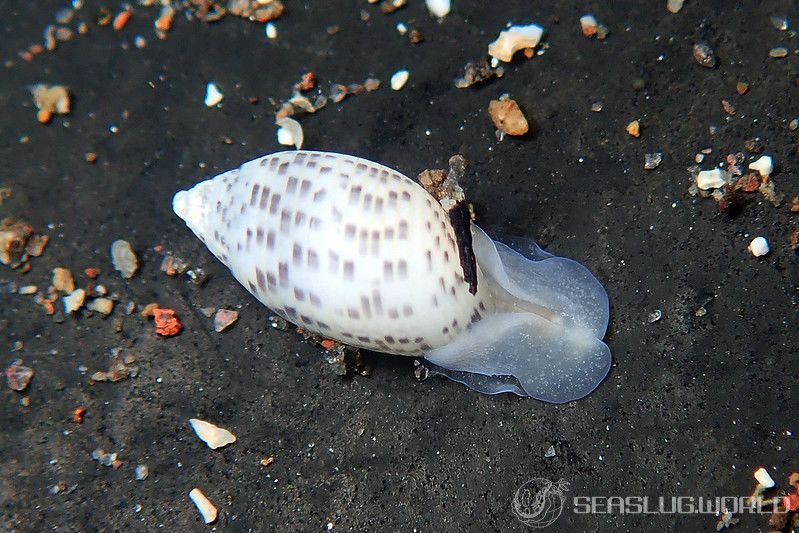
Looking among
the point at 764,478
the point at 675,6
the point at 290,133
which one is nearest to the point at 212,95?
the point at 290,133

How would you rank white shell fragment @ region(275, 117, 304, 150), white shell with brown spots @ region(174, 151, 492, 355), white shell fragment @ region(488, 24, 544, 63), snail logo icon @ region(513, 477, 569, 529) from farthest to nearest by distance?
white shell fragment @ region(275, 117, 304, 150), white shell fragment @ region(488, 24, 544, 63), snail logo icon @ region(513, 477, 569, 529), white shell with brown spots @ region(174, 151, 492, 355)

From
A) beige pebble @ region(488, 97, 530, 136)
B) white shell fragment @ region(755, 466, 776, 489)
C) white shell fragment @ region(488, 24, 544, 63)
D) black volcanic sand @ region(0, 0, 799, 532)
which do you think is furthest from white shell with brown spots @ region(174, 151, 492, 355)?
white shell fragment @ region(755, 466, 776, 489)

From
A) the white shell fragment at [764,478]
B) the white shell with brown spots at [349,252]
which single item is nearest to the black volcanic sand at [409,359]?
the white shell fragment at [764,478]

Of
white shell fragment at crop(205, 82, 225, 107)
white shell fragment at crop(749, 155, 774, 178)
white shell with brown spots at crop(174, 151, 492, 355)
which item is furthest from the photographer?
white shell fragment at crop(205, 82, 225, 107)

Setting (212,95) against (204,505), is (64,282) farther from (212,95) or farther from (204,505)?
(204,505)

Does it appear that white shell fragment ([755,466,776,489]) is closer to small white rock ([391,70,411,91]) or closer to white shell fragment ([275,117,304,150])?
small white rock ([391,70,411,91])

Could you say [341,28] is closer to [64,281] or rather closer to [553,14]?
[553,14]
